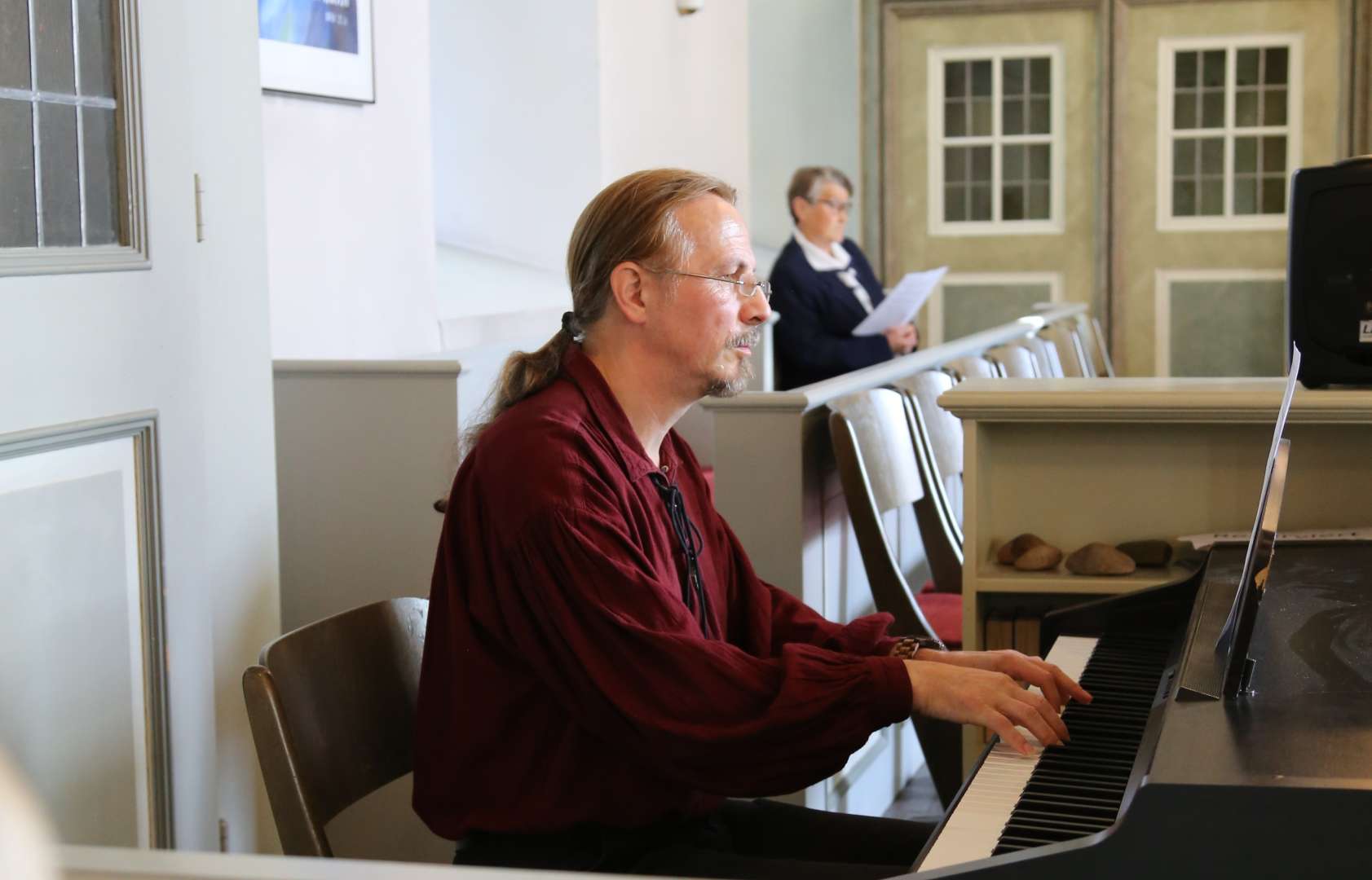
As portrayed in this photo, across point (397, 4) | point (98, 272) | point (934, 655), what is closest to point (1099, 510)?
point (934, 655)

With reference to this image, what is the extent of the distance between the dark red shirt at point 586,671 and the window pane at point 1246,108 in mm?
8208

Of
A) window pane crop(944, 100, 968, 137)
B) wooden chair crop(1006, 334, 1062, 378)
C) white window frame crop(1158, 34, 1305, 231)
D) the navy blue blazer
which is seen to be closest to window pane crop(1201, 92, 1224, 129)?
white window frame crop(1158, 34, 1305, 231)

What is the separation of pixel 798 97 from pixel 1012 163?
1345 mm

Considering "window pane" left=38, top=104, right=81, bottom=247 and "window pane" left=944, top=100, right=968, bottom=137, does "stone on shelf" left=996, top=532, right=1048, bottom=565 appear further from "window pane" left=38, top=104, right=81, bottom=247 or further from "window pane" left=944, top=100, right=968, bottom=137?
"window pane" left=944, top=100, right=968, bottom=137

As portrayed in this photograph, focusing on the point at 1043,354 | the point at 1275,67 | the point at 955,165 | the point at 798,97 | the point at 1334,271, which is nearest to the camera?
the point at 1334,271

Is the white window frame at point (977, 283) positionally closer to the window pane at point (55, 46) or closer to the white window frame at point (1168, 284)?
the white window frame at point (1168, 284)

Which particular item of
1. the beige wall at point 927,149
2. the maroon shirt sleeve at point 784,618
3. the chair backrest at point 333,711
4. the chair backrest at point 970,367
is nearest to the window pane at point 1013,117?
the beige wall at point 927,149

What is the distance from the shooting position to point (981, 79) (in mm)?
9398

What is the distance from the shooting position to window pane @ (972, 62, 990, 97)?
9.38 m

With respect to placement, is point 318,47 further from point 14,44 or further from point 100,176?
point 14,44

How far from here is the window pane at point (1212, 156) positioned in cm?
916

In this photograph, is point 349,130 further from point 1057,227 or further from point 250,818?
point 1057,227

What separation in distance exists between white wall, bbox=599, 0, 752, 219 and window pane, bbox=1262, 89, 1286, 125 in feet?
10.8

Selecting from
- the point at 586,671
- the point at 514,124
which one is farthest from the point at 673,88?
the point at 586,671
